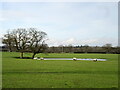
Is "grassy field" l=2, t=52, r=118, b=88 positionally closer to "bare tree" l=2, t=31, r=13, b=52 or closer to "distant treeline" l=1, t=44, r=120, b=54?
"bare tree" l=2, t=31, r=13, b=52

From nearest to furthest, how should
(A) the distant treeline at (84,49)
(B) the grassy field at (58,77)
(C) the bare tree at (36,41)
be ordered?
(B) the grassy field at (58,77) → (C) the bare tree at (36,41) → (A) the distant treeline at (84,49)

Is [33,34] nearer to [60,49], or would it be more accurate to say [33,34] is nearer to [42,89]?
[42,89]

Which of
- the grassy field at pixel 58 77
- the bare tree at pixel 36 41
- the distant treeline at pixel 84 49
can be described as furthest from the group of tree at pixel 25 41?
the distant treeline at pixel 84 49

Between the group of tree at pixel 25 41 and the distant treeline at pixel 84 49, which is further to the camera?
the distant treeline at pixel 84 49

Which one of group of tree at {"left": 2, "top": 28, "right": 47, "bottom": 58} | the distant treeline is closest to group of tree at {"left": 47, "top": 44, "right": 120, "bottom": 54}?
the distant treeline

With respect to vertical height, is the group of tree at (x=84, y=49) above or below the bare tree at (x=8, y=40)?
below

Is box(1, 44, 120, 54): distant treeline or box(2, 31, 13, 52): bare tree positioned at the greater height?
box(2, 31, 13, 52): bare tree

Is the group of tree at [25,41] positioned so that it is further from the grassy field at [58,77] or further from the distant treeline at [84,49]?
the distant treeline at [84,49]

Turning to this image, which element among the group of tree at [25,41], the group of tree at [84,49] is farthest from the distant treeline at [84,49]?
the group of tree at [25,41]

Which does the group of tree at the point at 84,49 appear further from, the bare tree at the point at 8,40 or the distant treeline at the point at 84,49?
the bare tree at the point at 8,40

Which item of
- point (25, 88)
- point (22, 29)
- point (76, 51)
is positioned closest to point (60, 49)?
point (76, 51)

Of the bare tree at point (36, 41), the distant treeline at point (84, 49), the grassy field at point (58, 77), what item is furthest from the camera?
the distant treeline at point (84, 49)

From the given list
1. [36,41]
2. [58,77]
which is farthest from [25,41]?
[58,77]

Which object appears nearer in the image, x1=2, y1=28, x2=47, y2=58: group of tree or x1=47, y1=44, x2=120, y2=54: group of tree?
x1=2, y1=28, x2=47, y2=58: group of tree
